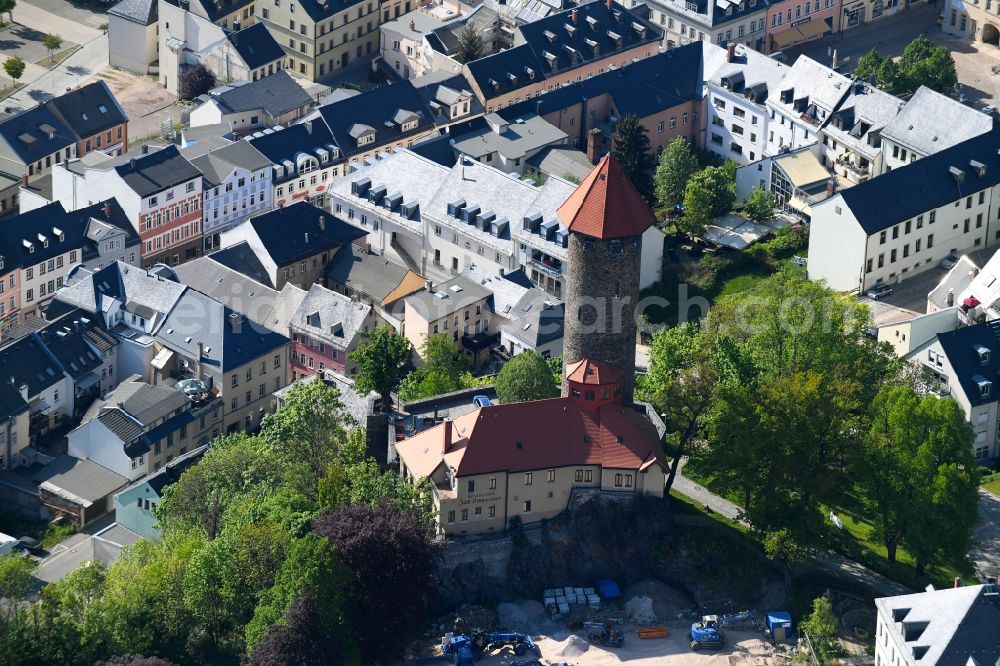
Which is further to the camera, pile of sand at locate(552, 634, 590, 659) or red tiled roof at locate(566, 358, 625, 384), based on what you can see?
red tiled roof at locate(566, 358, 625, 384)

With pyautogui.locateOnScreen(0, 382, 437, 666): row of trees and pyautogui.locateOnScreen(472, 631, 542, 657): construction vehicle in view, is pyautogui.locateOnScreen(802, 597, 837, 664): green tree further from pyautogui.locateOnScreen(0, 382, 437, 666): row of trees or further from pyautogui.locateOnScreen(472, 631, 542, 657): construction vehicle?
pyautogui.locateOnScreen(0, 382, 437, 666): row of trees

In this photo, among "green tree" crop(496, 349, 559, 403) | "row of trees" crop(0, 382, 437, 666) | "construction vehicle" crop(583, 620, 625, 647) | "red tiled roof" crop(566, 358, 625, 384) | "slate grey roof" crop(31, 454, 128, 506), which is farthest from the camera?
"slate grey roof" crop(31, 454, 128, 506)

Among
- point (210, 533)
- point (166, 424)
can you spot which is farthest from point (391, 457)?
point (166, 424)

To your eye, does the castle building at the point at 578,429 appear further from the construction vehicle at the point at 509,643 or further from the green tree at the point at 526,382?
the construction vehicle at the point at 509,643

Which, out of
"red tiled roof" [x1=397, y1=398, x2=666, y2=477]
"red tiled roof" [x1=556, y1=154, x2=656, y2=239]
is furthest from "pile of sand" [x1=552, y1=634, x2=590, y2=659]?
"red tiled roof" [x1=556, y1=154, x2=656, y2=239]

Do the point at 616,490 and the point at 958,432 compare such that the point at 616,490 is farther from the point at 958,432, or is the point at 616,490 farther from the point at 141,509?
the point at 141,509

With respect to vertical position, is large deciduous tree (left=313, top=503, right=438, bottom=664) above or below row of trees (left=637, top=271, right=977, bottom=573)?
below

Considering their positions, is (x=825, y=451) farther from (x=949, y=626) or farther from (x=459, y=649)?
(x=459, y=649)

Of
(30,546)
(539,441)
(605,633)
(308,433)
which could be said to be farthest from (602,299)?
(30,546)

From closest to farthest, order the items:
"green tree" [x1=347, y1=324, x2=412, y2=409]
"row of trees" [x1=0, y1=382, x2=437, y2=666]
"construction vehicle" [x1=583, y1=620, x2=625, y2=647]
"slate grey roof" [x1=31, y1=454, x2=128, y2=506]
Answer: "row of trees" [x1=0, y1=382, x2=437, y2=666], "construction vehicle" [x1=583, y1=620, x2=625, y2=647], "green tree" [x1=347, y1=324, x2=412, y2=409], "slate grey roof" [x1=31, y1=454, x2=128, y2=506]

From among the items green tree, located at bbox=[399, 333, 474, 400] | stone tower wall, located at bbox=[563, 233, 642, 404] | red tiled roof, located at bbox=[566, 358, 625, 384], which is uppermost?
stone tower wall, located at bbox=[563, 233, 642, 404]
